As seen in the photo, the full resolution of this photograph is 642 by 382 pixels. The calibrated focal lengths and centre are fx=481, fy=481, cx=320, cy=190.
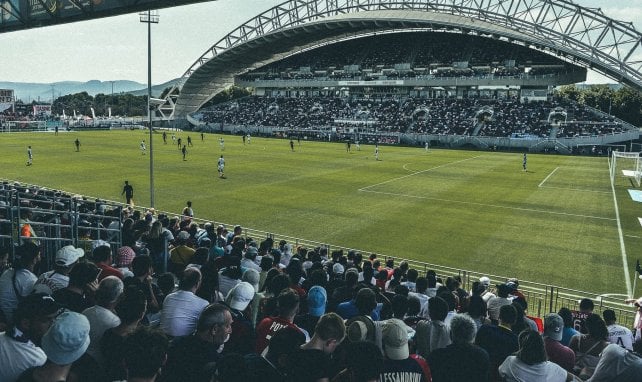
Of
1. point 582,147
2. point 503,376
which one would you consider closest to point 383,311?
point 503,376

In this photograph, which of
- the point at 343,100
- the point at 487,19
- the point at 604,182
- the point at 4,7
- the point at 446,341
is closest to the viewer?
the point at 446,341

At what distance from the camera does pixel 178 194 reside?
28.0 m

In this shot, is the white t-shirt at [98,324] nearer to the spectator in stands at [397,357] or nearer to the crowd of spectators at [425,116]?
the spectator in stands at [397,357]

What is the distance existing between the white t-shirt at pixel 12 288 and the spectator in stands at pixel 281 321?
3.09m

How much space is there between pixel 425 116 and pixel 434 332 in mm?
79583

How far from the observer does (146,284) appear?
6.16 meters

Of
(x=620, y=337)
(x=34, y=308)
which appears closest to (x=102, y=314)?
(x=34, y=308)

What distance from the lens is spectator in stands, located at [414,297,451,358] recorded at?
5441 mm

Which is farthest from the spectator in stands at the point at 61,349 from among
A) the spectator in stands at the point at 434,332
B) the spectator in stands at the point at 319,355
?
the spectator in stands at the point at 434,332

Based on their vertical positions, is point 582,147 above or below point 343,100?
below

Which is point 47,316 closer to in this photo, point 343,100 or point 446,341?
point 446,341

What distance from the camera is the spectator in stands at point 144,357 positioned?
138 inches

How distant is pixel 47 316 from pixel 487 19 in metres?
83.7

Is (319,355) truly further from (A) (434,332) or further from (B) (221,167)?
(B) (221,167)
